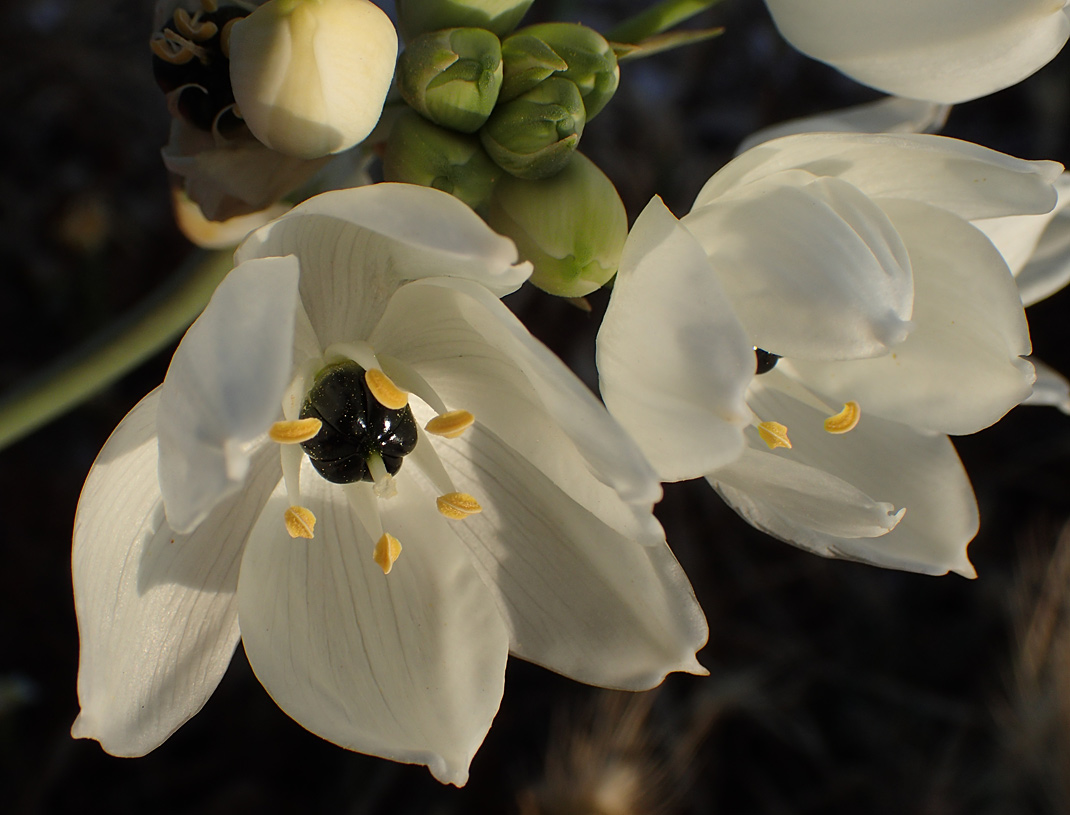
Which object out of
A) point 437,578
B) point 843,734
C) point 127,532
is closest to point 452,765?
point 437,578

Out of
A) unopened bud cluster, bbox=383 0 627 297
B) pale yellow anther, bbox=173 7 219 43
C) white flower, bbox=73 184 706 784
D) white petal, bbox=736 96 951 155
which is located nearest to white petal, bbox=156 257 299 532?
white flower, bbox=73 184 706 784

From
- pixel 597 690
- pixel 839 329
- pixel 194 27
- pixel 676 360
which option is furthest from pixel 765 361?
pixel 597 690

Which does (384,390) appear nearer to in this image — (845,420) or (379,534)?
(379,534)

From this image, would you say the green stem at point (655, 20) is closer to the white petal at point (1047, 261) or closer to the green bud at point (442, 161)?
the green bud at point (442, 161)

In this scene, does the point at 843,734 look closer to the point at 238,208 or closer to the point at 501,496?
the point at 501,496

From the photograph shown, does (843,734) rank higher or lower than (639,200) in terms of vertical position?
lower
